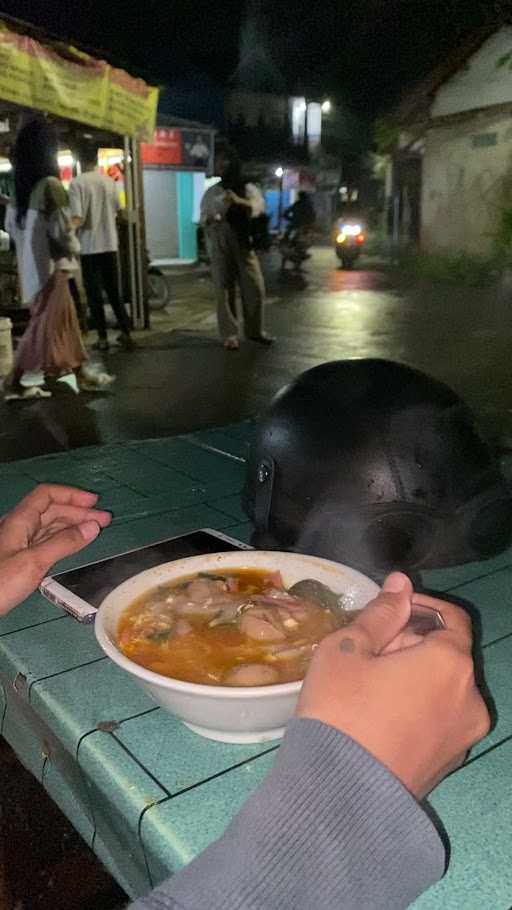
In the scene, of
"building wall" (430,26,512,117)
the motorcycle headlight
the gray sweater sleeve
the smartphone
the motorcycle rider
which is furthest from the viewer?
the motorcycle headlight

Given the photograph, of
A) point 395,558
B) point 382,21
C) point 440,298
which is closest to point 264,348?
point 382,21

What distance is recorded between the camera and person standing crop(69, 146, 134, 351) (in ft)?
27.0

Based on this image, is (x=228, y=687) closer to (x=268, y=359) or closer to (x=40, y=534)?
(x=40, y=534)

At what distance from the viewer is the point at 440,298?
14.2 m

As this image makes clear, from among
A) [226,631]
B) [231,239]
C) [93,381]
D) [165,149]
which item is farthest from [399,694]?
[165,149]

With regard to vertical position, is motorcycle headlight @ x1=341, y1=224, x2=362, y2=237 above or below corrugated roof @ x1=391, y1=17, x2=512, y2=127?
below

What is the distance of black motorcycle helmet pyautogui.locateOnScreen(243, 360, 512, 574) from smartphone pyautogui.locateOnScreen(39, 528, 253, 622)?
0.53 feet

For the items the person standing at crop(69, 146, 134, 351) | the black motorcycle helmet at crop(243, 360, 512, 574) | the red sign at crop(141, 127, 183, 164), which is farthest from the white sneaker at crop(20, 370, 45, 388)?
the red sign at crop(141, 127, 183, 164)

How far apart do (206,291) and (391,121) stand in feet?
25.3

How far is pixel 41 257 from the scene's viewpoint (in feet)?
20.4

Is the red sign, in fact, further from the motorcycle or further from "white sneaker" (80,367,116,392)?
"white sneaker" (80,367,116,392)

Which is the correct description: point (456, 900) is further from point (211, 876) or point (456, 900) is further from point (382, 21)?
point (382, 21)

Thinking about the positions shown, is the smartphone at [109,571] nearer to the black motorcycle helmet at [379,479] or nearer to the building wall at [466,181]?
the black motorcycle helmet at [379,479]

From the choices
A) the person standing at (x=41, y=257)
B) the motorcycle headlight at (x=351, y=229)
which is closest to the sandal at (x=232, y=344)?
the person standing at (x=41, y=257)
